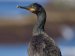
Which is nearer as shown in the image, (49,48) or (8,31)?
(49,48)

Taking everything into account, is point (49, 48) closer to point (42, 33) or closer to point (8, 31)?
point (42, 33)

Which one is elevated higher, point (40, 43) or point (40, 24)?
point (40, 24)

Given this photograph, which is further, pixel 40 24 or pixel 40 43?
pixel 40 24

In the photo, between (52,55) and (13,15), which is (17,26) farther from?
(52,55)

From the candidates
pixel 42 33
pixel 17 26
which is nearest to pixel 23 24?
pixel 17 26

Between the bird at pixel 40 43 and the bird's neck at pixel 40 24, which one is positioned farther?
the bird's neck at pixel 40 24

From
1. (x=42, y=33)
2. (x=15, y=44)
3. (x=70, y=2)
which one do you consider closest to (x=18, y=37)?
(x=15, y=44)

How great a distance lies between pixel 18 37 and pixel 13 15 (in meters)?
0.24

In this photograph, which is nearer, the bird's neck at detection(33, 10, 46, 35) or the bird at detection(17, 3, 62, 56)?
the bird at detection(17, 3, 62, 56)

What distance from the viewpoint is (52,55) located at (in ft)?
24.6

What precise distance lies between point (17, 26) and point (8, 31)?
4.5 inches

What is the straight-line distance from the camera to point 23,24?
963 cm

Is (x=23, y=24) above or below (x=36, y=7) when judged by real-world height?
above

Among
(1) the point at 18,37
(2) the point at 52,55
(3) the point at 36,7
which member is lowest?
(2) the point at 52,55
